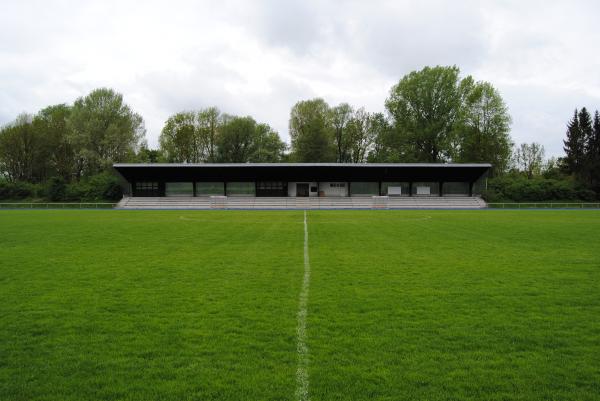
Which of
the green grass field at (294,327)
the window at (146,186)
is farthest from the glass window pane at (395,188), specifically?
the green grass field at (294,327)

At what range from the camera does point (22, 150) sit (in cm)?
6331

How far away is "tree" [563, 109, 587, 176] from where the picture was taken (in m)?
57.9

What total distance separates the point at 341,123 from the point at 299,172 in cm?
2553

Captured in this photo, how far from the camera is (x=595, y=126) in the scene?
195ft

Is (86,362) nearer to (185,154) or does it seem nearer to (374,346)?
(374,346)

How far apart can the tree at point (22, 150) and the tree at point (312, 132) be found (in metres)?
44.5

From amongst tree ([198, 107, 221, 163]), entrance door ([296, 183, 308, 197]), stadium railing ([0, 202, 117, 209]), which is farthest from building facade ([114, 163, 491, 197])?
tree ([198, 107, 221, 163])

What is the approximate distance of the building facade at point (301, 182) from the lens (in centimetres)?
4869

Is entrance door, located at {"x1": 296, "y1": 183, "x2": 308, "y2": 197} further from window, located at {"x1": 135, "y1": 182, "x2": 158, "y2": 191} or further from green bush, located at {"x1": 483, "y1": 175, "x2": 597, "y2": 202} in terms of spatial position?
green bush, located at {"x1": 483, "y1": 175, "x2": 597, "y2": 202}

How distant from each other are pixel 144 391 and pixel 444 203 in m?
48.7

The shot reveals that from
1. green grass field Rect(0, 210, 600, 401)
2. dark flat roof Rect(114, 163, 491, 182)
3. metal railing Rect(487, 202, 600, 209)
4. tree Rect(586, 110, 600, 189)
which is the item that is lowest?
green grass field Rect(0, 210, 600, 401)

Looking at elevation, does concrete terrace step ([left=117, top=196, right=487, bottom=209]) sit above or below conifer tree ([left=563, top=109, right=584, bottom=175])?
below

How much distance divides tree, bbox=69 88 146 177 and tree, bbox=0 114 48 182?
7.58 metres

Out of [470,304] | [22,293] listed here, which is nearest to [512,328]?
[470,304]
